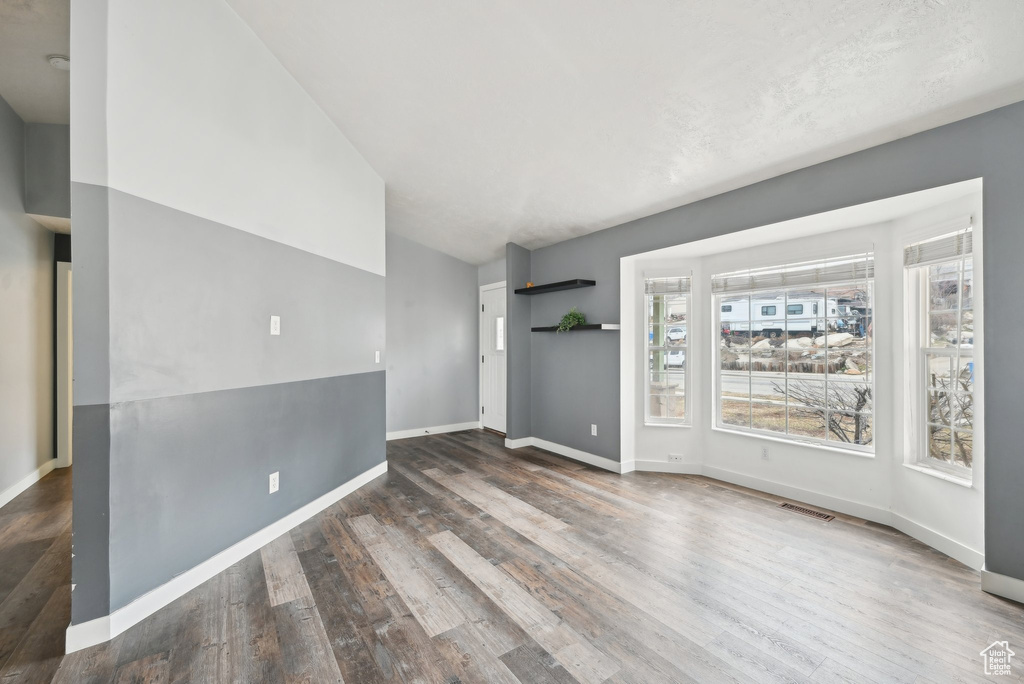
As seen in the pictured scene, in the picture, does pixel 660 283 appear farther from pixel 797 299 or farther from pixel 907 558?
pixel 907 558

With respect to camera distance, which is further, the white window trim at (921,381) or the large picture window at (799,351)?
the large picture window at (799,351)

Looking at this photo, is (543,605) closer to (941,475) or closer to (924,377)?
(941,475)

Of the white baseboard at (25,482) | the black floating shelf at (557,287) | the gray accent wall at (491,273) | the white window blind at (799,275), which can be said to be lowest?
the white baseboard at (25,482)

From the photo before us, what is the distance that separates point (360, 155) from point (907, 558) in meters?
5.05

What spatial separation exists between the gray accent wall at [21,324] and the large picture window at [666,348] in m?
5.54

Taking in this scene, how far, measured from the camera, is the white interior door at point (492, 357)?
20.6 feet

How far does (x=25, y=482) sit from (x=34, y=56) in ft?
11.1

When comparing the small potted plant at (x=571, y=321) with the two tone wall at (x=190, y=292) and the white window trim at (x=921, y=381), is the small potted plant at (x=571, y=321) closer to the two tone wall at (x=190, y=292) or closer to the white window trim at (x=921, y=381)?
the two tone wall at (x=190, y=292)

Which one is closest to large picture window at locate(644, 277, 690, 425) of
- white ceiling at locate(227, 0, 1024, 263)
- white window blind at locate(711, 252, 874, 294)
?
white window blind at locate(711, 252, 874, 294)

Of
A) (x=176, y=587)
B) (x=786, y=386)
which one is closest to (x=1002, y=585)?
(x=786, y=386)

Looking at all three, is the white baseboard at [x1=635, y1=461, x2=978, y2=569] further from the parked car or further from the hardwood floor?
the parked car

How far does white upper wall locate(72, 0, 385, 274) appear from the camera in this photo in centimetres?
196

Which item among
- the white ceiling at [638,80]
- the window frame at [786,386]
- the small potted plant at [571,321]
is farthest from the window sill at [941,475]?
the small potted plant at [571,321]

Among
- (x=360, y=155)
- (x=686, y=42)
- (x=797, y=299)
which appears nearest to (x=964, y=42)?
(x=686, y=42)
